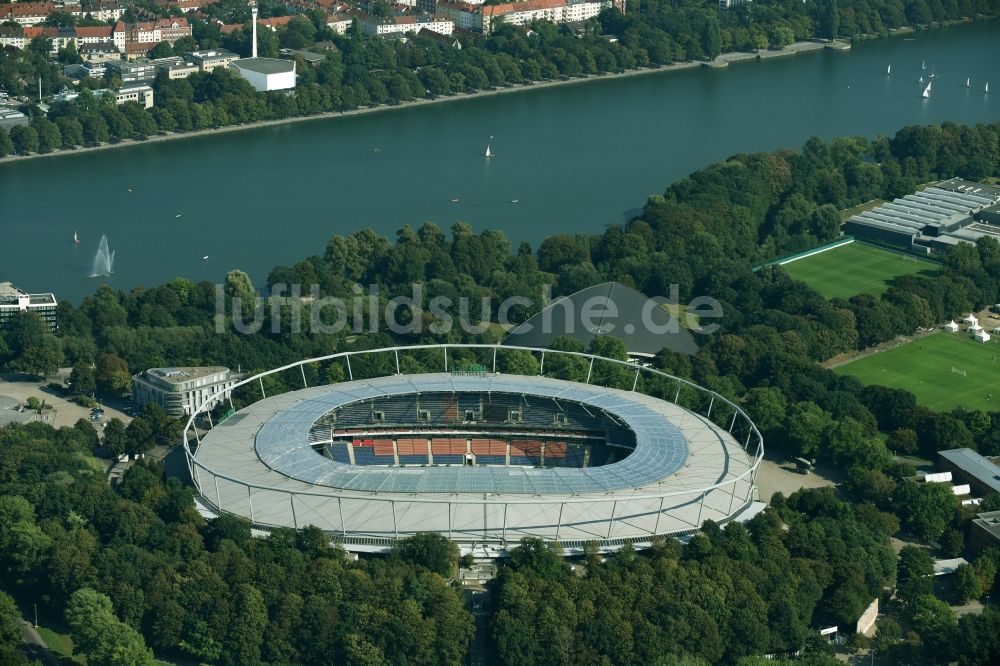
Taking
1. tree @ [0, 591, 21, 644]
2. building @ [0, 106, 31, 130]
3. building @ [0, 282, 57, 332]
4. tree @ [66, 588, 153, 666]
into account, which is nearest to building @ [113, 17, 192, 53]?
building @ [0, 106, 31, 130]

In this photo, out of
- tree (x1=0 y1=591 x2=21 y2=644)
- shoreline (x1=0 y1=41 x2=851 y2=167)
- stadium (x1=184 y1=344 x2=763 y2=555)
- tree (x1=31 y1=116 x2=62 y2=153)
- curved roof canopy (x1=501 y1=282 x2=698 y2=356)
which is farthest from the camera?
shoreline (x1=0 y1=41 x2=851 y2=167)

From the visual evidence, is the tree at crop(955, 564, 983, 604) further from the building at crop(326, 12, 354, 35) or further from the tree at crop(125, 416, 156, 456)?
the building at crop(326, 12, 354, 35)

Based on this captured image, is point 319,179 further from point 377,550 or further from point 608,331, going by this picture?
point 377,550

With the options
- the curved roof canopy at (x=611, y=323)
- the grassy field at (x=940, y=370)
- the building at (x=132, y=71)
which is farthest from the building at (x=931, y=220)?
the building at (x=132, y=71)

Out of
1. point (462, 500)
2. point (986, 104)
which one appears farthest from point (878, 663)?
point (986, 104)

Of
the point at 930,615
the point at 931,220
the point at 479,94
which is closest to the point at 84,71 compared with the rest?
the point at 479,94
